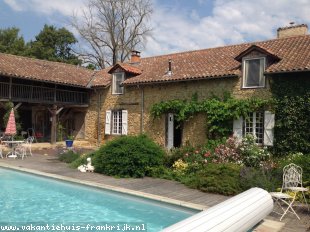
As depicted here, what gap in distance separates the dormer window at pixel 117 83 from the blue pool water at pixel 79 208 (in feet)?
37.2

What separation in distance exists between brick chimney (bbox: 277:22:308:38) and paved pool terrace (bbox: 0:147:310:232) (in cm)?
1186

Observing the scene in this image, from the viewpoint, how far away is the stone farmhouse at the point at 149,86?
14586mm

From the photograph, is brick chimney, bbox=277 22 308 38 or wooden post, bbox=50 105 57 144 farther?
wooden post, bbox=50 105 57 144

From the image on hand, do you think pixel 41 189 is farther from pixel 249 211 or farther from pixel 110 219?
pixel 249 211

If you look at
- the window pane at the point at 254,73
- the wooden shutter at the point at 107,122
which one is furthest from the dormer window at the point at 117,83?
the window pane at the point at 254,73

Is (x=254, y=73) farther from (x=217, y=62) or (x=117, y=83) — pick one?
(x=117, y=83)

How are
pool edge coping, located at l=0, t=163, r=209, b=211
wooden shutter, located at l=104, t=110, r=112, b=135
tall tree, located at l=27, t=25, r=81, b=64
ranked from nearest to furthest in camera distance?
pool edge coping, located at l=0, t=163, r=209, b=211 → wooden shutter, located at l=104, t=110, r=112, b=135 → tall tree, located at l=27, t=25, r=81, b=64

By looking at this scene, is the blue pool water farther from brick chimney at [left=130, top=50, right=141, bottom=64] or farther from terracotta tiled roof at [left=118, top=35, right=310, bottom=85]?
brick chimney at [left=130, top=50, right=141, bottom=64]

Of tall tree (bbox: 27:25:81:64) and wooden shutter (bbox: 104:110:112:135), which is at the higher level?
tall tree (bbox: 27:25:81:64)

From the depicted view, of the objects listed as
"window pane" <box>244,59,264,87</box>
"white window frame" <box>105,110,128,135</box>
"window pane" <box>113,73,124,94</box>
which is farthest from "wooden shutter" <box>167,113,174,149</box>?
"window pane" <box>244,59,264,87</box>

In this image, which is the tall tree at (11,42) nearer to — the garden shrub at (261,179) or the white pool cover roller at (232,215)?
the garden shrub at (261,179)

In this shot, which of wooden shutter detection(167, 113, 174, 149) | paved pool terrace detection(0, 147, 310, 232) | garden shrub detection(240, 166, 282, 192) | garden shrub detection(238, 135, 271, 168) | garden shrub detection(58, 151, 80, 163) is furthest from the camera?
wooden shutter detection(167, 113, 174, 149)

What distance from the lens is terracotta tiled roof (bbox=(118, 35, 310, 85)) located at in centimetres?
1387

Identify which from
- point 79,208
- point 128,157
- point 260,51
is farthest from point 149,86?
point 79,208
